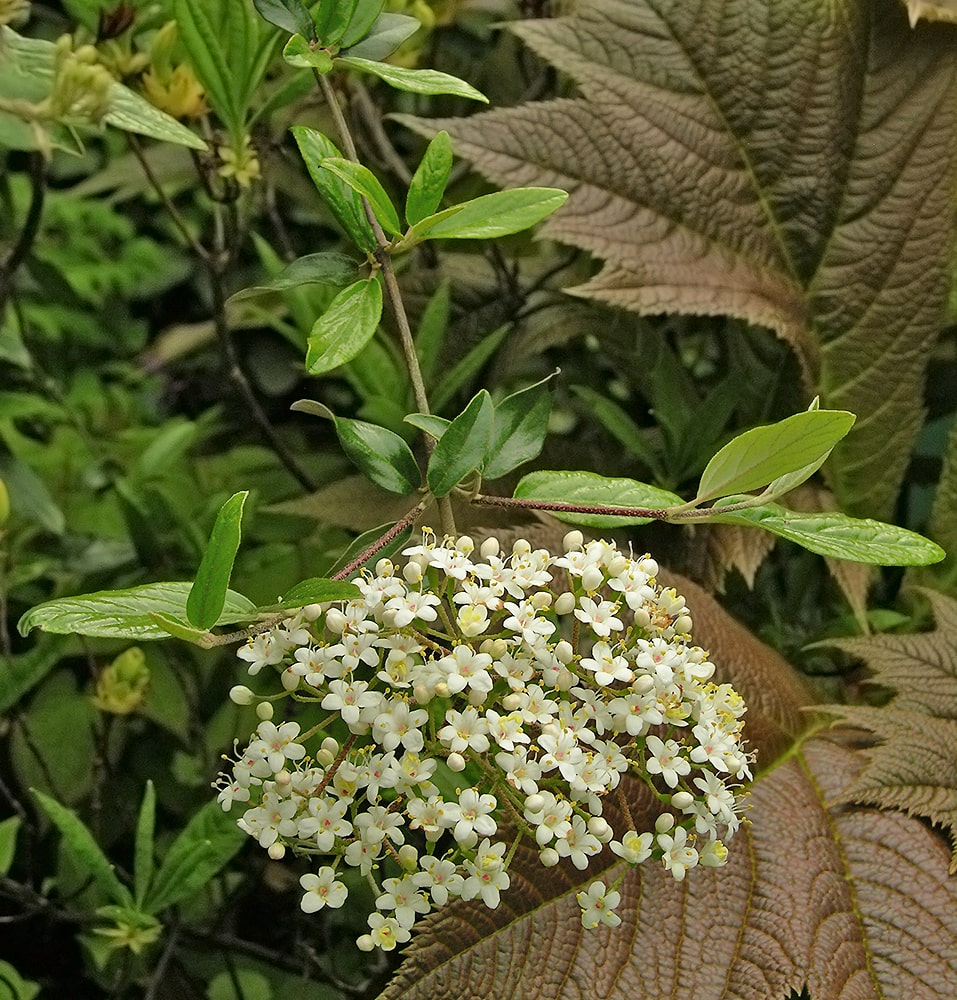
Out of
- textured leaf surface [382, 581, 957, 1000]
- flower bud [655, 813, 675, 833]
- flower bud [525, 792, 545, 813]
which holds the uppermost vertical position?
flower bud [525, 792, 545, 813]

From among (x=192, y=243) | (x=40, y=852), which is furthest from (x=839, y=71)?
(x=40, y=852)

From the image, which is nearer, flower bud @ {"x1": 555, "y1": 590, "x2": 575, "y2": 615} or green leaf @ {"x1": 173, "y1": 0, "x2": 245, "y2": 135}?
flower bud @ {"x1": 555, "y1": 590, "x2": 575, "y2": 615}

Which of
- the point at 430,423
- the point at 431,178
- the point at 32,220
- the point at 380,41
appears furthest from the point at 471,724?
the point at 32,220

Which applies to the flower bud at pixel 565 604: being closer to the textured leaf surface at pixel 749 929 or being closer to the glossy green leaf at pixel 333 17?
the textured leaf surface at pixel 749 929

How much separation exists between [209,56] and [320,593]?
0.42 meters

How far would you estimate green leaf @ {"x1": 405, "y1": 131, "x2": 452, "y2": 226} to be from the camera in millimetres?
514

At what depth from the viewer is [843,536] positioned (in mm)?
496

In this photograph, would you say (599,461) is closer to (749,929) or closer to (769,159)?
(769,159)

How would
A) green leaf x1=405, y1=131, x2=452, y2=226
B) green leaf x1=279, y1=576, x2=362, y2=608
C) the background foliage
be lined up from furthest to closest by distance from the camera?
the background foliage → green leaf x1=405, y1=131, x2=452, y2=226 → green leaf x1=279, y1=576, x2=362, y2=608

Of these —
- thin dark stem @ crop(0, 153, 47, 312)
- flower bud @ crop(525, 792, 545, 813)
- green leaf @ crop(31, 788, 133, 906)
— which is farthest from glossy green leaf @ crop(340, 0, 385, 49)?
green leaf @ crop(31, 788, 133, 906)

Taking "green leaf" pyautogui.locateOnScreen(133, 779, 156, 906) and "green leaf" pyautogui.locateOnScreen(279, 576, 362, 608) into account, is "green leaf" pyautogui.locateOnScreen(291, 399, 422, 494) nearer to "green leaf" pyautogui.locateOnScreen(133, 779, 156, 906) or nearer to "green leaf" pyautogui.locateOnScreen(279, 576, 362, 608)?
"green leaf" pyautogui.locateOnScreen(279, 576, 362, 608)

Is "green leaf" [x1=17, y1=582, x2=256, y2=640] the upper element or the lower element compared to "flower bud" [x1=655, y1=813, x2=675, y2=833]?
upper

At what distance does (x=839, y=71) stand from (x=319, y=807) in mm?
691

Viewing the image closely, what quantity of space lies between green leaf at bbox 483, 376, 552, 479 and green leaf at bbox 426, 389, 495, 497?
0.15 ft
